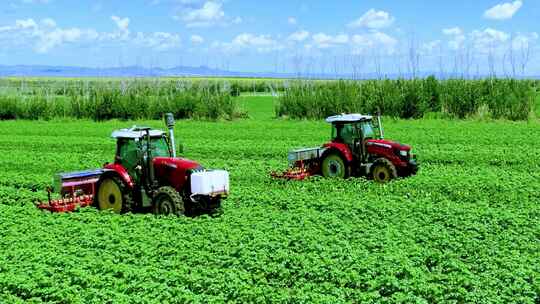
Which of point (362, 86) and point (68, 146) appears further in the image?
point (362, 86)

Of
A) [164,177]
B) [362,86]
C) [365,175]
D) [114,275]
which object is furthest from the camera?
[362,86]

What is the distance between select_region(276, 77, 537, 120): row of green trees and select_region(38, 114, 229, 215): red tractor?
21.2m

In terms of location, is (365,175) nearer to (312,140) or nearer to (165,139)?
(165,139)

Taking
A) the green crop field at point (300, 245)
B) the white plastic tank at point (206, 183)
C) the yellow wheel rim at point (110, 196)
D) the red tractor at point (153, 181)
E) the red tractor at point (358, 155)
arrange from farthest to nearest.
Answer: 1. the red tractor at point (358, 155)
2. the yellow wheel rim at point (110, 196)
3. the red tractor at point (153, 181)
4. the white plastic tank at point (206, 183)
5. the green crop field at point (300, 245)

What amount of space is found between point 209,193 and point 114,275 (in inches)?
135

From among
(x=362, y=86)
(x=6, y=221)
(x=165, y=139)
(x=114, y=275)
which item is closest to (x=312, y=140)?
(x=362, y=86)

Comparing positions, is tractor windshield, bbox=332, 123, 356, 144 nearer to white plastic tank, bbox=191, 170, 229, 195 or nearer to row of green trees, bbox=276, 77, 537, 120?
white plastic tank, bbox=191, 170, 229, 195

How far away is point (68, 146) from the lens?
25.7m

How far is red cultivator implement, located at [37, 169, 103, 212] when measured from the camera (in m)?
13.4

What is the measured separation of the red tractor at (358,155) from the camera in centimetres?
1617

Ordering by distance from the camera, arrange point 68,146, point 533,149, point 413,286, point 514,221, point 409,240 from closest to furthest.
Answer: point 413,286 < point 409,240 < point 514,221 < point 533,149 < point 68,146

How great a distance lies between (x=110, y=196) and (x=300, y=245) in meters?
4.68

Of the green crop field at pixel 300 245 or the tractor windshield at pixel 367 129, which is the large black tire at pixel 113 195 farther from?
the tractor windshield at pixel 367 129

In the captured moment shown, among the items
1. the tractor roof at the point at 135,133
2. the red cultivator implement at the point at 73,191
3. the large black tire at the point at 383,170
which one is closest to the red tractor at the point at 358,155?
the large black tire at the point at 383,170
